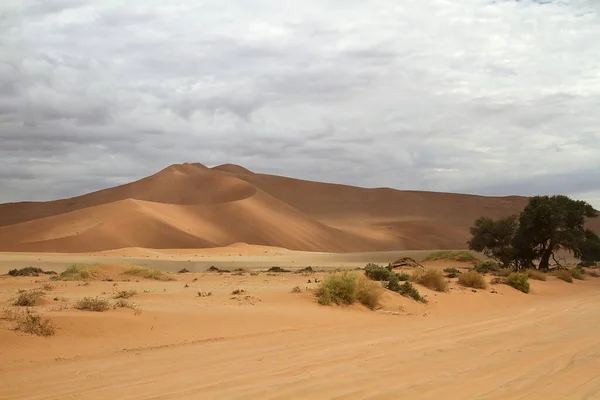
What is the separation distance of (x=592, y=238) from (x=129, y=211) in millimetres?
50288

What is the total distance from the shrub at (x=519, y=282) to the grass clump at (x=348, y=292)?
9.33 meters

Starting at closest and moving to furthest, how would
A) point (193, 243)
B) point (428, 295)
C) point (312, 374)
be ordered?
point (312, 374), point (428, 295), point (193, 243)

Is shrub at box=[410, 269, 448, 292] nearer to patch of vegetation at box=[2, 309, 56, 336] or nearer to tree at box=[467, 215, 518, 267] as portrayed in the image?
patch of vegetation at box=[2, 309, 56, 336]

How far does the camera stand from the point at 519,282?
23.4 metres

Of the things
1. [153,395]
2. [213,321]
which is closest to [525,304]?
[213,321]

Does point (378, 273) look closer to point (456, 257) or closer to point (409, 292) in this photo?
point (409, 292)

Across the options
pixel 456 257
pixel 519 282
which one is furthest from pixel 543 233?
pixel 519 282

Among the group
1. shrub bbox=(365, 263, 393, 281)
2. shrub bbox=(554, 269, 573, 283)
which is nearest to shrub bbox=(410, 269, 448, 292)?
shrub bbox=(365, 263, 393, 281)

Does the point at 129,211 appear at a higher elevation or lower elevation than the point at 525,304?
higher

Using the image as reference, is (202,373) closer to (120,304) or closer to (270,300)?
(120,304)

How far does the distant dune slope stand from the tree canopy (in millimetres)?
35214

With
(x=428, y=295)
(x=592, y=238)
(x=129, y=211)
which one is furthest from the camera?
(x=129, y=211)

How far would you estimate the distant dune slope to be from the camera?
65.1m

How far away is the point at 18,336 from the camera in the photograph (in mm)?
9445
